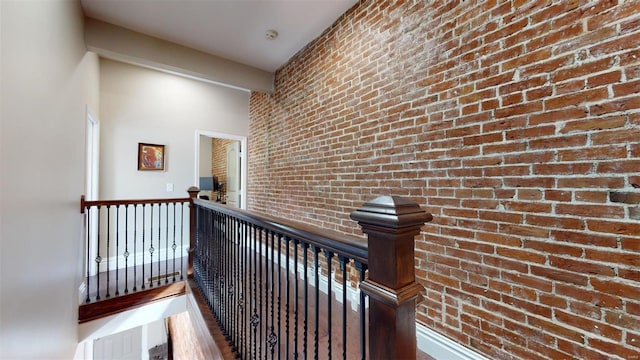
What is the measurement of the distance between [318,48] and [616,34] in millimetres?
2410

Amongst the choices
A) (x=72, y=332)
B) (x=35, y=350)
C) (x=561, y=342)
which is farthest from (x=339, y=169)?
(x=72, y=332)

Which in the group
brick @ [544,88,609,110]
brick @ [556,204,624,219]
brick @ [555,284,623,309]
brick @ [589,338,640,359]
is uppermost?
brick @ [544,88,609,110]

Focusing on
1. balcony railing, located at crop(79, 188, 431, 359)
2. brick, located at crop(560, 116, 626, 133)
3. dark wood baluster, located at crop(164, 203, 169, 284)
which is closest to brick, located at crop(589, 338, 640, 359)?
brick, located at crop(560, 116, 626, 133)

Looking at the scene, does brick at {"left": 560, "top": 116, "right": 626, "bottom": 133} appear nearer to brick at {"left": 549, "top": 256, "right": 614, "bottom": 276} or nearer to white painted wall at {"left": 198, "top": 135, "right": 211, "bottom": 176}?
brick at {"left": 549, "top": 256, "right": 614, "bottom": 276}

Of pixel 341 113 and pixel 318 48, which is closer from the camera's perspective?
pixel 341 113

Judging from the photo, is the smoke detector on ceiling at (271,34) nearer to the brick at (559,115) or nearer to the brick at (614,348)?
the brick at (559,115)

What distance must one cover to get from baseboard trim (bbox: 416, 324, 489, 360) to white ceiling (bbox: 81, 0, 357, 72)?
2.86 metres

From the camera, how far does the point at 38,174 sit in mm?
1400

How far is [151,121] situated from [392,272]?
430 cm

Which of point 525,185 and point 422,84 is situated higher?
point 422,84

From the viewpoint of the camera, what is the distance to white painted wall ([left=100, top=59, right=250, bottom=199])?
349 centimetres

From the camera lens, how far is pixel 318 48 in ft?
9.61

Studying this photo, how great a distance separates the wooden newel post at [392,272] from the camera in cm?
65

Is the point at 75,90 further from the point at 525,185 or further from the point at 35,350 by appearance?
the point at 525,185
